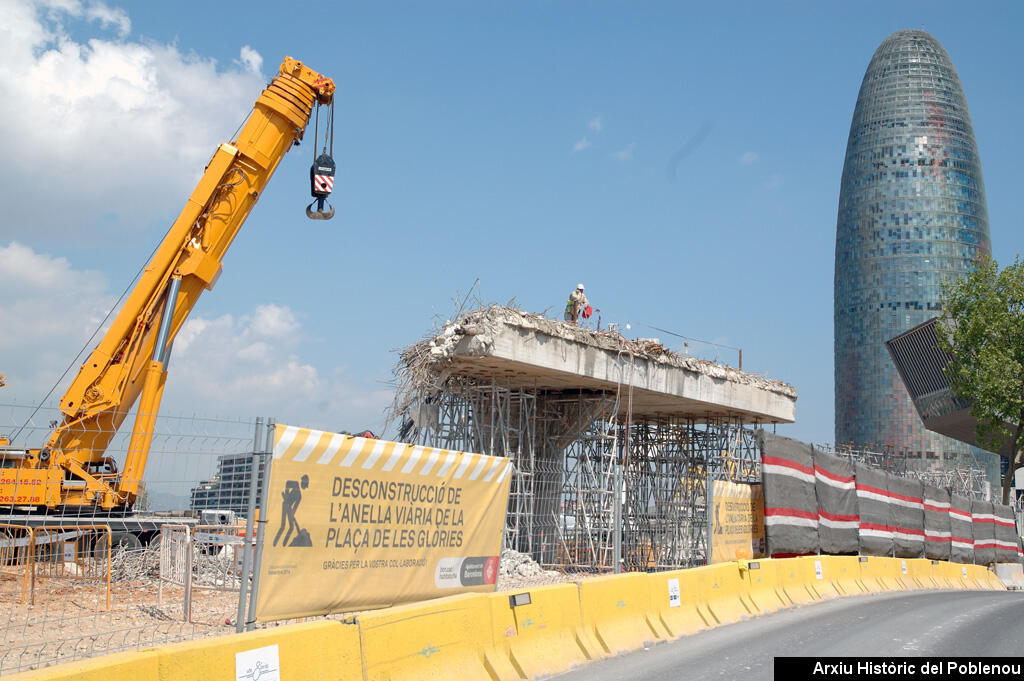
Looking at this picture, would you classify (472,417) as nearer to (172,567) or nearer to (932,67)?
(172,567)

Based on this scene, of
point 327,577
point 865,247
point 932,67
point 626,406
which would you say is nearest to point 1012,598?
point 626,406

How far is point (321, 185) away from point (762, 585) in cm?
1010

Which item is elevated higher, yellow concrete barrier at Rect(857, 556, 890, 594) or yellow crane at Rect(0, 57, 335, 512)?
yellow crane at Rect(0, 57, 335, 512)

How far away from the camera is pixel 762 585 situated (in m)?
12.8

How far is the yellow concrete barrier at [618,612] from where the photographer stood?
8500mm

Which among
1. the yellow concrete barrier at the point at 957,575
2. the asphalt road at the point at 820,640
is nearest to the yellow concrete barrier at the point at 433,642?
the asphalt road at the point at 820,640

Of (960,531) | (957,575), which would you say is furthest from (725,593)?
(960,531)

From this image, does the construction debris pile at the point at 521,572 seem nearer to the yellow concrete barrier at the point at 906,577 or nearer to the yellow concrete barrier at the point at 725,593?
the yellow concrete barrier at the point at 725,593

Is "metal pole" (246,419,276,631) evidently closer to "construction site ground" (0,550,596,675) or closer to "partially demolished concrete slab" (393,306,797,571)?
"construction site ground" (0,550,596,675)

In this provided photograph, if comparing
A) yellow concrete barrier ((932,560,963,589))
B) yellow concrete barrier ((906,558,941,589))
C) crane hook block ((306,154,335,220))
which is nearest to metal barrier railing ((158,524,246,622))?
crane hook block ((306,154,335,220))

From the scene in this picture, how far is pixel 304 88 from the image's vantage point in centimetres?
1565

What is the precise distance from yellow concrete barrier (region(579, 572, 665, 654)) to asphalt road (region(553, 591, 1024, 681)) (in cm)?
16

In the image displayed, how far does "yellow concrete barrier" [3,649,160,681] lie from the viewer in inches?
154

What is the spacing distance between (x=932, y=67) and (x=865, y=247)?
28.9 metres
